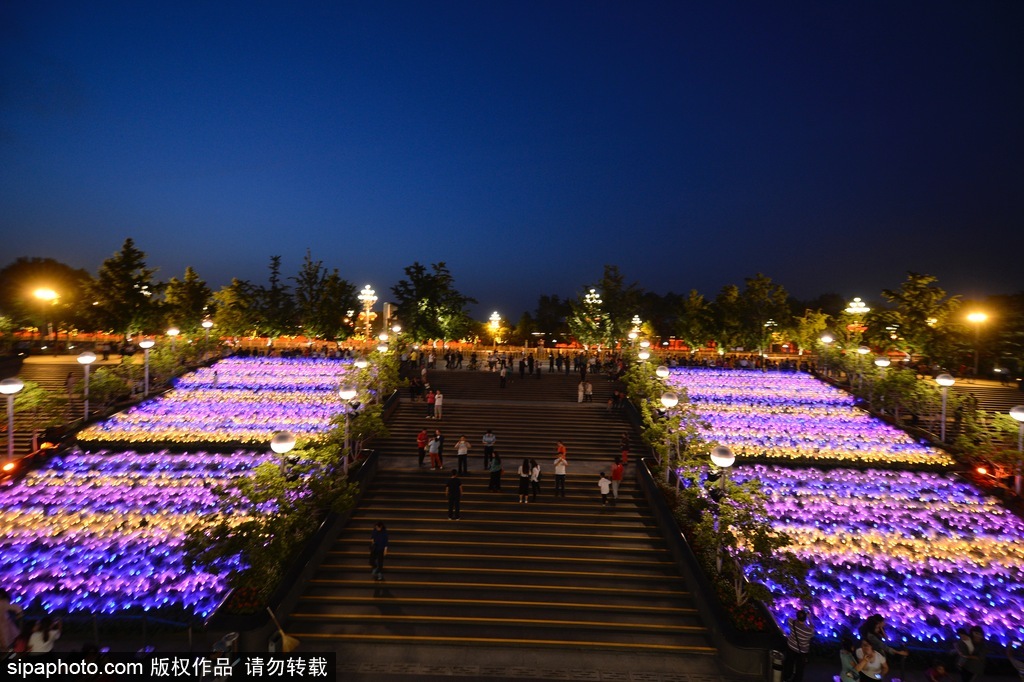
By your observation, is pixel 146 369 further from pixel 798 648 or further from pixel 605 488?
pixel 798 648

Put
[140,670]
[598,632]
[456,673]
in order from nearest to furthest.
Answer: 1. [140,670]
2. [456,673]
3. [598,632]

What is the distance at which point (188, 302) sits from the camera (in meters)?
42.8

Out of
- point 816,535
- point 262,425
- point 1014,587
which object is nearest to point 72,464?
point 262,425

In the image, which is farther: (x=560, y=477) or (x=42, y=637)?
(x=560, y=477)

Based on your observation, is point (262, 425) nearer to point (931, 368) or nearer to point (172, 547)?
point (172, 547)

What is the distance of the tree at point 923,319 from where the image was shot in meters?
31.8

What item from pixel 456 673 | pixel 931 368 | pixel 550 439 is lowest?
pixel 456 673

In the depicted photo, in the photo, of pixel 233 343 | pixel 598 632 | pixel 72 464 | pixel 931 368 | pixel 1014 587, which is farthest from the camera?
pixel 233 343

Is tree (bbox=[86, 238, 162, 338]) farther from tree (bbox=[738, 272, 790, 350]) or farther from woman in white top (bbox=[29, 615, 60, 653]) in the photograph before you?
tree (bbox=[738, 272, 790, 350])

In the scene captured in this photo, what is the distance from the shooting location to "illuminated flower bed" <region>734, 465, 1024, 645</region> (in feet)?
32.7

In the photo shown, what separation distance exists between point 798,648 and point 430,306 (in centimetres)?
3105

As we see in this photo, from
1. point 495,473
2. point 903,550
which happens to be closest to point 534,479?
point 495,473

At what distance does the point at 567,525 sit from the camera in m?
13.2

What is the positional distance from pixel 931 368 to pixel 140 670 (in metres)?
37.6
